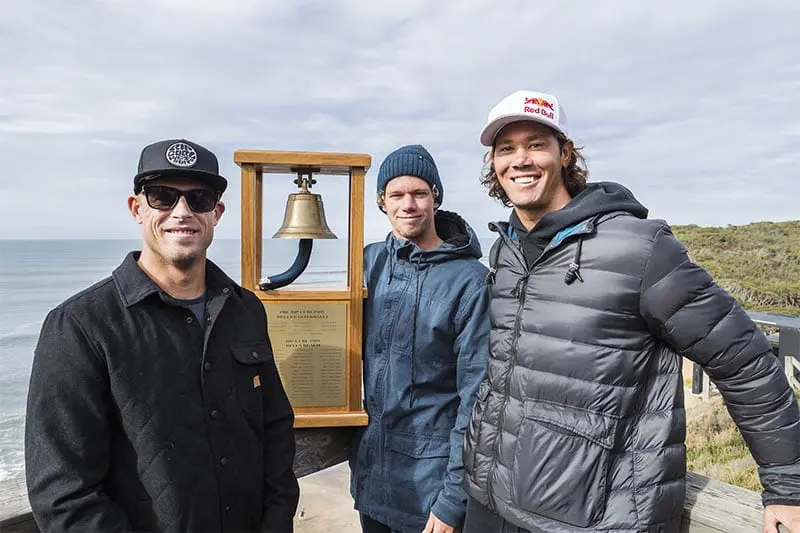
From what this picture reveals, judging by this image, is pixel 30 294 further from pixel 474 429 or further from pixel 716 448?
pixel 474 429

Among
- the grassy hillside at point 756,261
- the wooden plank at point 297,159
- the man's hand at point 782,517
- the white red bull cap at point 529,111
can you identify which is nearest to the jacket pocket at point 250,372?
the wooden plank at point 297,159

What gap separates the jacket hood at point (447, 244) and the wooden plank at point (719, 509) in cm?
130

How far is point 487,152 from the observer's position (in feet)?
8.96

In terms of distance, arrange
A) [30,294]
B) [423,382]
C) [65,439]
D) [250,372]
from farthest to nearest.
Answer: [30,294] < [423,382] < [250,372] < [65,439]

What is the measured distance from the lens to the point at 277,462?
225 centimetres

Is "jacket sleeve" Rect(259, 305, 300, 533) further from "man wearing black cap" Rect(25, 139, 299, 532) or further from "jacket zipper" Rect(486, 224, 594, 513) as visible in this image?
"jacket zipper" Rect(486, 224, 594, 513)

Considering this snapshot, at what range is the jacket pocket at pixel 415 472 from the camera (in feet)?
8.58

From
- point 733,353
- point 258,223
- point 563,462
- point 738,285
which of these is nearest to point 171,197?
point 258,223

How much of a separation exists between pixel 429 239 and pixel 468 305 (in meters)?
0.43

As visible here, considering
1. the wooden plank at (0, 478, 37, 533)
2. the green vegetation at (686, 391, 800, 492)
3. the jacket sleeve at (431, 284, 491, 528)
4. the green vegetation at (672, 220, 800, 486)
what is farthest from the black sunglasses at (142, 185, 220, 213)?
the green vegetation at (686, 391, 800, 492)

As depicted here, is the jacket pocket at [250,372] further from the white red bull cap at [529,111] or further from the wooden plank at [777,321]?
the wooden plank at [777,321]

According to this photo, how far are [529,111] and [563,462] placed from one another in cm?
130

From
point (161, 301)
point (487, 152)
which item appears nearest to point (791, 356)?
point (487, 152)

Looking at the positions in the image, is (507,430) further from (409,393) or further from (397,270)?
(397,270)
